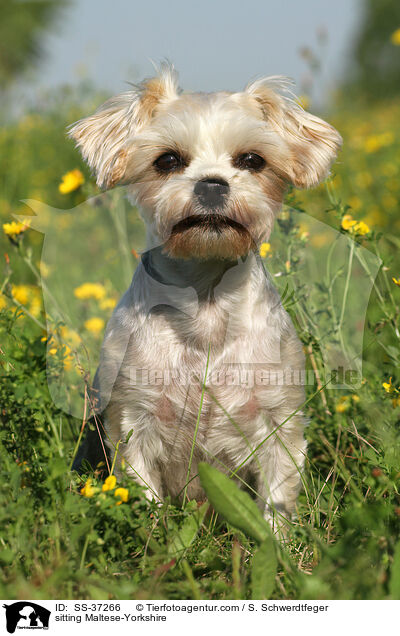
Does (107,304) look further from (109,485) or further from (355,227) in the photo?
(109,485)

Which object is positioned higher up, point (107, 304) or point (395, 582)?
point (107, 304)

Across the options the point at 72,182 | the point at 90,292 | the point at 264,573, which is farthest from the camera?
the point at 90,292

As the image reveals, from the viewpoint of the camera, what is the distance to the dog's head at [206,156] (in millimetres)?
2660

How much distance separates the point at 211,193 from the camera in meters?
2.60

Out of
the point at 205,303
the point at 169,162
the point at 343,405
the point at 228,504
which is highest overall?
the point at 169,162

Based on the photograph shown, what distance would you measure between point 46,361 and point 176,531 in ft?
3.31

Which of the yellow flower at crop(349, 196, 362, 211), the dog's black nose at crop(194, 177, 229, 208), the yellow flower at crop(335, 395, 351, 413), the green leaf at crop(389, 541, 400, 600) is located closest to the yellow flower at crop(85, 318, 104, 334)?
the yellow flower at crop(335, 395, 351, 413)

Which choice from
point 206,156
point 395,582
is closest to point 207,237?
point 206,156

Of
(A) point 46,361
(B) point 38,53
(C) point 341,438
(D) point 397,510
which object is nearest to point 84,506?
(A) point 46,361

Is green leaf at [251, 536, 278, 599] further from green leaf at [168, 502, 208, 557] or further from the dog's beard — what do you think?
the dog's beard

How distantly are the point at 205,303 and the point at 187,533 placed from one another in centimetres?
102

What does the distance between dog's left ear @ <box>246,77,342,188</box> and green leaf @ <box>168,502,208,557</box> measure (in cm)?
154

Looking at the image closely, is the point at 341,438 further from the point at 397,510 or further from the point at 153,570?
the point at 153,570

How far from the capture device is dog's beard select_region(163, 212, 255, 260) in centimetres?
265
